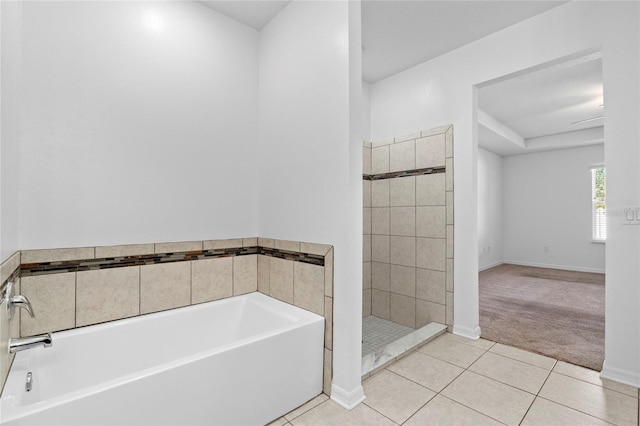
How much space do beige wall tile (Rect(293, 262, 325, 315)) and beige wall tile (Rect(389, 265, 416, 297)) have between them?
151 cm

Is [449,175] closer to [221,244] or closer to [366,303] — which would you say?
[366,303]

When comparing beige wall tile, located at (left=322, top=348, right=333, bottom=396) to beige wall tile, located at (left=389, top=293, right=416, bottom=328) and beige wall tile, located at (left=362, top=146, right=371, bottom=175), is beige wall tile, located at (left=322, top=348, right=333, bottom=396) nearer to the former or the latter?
beige wall tile, located at (left=389, top=293, right=416, bottom=328)

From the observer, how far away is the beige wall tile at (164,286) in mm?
1997

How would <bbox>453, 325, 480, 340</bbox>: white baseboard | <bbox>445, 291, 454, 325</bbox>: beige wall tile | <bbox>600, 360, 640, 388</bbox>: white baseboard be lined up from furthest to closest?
<bbox>445, 291, 454, 325</bbox>: beige wall tile
<bbox>453, 325, 480, 340</bbox>: white baseboard
<bbox>600, 360, 640, 388</bbox>: white baseboard

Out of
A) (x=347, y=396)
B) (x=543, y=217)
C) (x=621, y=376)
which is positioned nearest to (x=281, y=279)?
(x=347, y=396)

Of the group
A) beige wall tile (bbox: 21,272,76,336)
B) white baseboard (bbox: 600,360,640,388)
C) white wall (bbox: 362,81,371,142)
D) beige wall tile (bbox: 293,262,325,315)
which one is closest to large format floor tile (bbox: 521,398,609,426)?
white baseboard (bbox: 600,360,640,388)

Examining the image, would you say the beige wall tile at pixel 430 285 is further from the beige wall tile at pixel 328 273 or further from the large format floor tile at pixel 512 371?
the beige wall tile at pixel 328 273

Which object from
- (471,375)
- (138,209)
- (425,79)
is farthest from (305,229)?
(425,79)

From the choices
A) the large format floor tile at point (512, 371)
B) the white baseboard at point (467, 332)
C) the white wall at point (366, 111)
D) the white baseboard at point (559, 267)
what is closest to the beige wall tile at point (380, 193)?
the white wall at point (366, 111)

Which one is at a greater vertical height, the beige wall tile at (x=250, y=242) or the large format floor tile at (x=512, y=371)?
the beige wall tile at (x=250, y=242)

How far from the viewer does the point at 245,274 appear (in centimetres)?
250

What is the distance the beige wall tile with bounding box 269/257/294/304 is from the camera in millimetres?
2229

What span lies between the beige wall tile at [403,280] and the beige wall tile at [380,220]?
1.36 ft

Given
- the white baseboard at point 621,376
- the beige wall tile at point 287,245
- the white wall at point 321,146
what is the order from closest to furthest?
the white wall at point 321,146, the white baseboard at point 621,376, the beige wall tile at point 287,245
